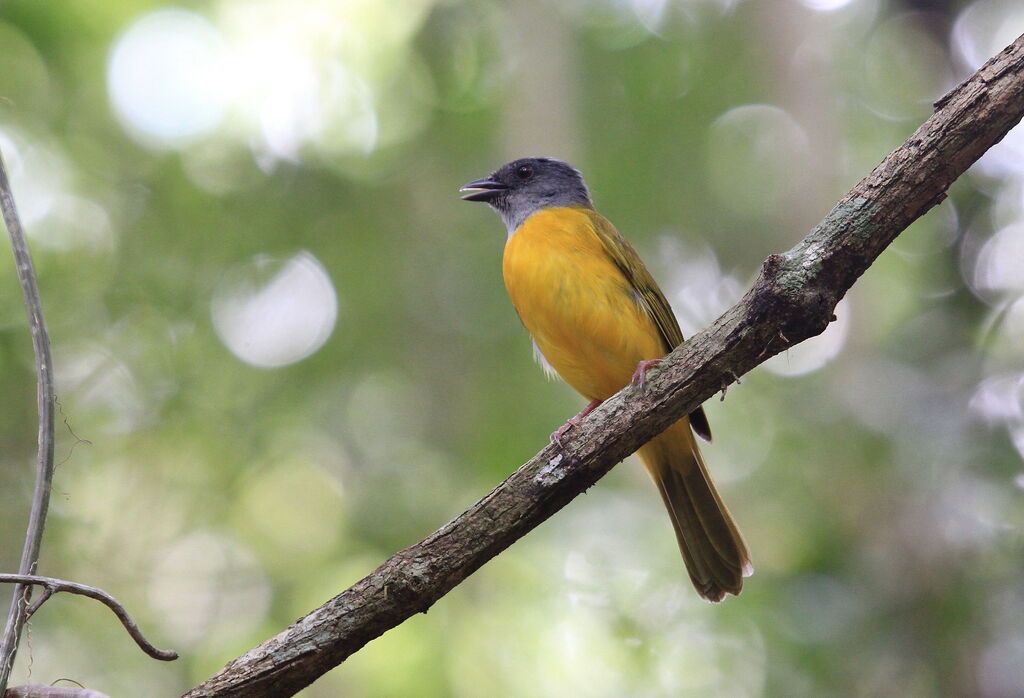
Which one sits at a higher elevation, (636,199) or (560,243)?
(636,199)

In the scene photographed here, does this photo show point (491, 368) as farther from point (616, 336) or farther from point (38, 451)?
point (38, 451)

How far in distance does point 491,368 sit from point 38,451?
17.0 feet

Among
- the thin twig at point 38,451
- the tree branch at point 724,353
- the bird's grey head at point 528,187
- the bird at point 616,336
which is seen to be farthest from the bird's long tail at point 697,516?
the thin twig at point 38,451

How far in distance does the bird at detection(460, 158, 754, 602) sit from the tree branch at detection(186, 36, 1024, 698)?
1.38 meters

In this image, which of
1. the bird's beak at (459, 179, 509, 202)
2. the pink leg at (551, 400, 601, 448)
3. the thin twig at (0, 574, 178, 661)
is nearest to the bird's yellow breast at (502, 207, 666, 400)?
the pink leg at (551, 400, 601, 448)

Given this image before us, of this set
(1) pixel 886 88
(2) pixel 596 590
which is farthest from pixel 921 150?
(1) pixel 886 88

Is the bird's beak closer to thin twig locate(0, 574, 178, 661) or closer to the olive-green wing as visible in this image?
the olive-green wing

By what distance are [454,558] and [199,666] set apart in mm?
3875

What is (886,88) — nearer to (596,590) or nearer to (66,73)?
(596,590)

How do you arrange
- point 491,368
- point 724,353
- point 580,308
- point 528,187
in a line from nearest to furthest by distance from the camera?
1. point 724,353
2. point 580,308
3. point 528,187
4. point 491,368

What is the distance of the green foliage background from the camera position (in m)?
4.48

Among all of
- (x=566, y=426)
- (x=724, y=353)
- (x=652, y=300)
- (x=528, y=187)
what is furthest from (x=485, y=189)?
(x=724, y=353)

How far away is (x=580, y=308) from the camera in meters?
4.14

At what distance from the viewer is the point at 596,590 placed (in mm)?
→ 6047
